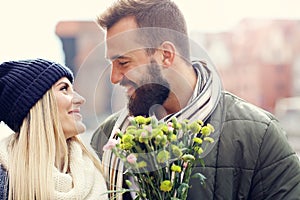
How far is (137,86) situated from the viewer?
1795 mm

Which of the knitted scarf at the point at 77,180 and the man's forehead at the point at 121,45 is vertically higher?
the man's forehead at the point at 121,45

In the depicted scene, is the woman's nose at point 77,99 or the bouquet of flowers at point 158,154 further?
the woman's nose at point 77,99

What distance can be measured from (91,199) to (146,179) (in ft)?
1.22

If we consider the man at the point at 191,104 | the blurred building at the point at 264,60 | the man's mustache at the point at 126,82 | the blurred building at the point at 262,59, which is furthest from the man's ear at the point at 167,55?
the blurred building at the point at 264,60

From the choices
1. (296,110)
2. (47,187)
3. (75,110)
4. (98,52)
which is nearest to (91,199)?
(47,187)

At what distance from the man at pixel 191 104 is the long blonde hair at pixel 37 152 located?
148 millimetres

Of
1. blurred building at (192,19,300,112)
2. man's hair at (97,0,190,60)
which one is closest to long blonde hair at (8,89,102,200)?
man's hair at (97,0,190,60)

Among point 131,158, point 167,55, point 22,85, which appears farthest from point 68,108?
point 131,158

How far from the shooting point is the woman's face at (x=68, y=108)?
6.05ft

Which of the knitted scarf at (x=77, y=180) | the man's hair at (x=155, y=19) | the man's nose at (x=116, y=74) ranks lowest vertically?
the knitted scarf at (x=77, y=180)

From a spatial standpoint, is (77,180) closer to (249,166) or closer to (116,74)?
(116,74)

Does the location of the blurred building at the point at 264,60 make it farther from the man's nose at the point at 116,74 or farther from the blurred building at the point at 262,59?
the man's nose at the point at 116,74

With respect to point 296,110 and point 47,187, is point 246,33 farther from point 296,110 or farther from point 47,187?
point 47,187

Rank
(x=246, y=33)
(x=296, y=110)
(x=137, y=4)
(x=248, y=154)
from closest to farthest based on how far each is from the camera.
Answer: (x=248, y=154) < (x=137, y=4) < (x=296, y=110) < (x=246, y=33)
